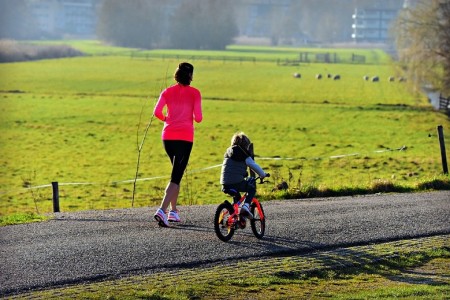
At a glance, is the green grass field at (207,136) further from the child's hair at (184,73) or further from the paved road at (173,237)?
the child's hair at (184,73)

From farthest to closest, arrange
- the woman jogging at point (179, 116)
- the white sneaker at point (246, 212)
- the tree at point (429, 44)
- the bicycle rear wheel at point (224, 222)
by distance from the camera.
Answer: the tree at point (429, 44) → the woman jogging at point (179, 116) → the white sneaker at point (246, 212) → the bicycle rear wheel at point (224, 222)

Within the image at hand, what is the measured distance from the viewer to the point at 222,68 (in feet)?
402

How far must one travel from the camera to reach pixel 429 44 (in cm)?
6378

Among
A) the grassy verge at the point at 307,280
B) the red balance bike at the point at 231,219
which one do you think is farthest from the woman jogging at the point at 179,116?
the grassy verge at the point at 307,280

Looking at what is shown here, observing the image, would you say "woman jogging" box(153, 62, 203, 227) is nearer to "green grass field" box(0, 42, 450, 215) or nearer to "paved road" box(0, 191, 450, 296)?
"paved road" box(0, 191, 450, 296)

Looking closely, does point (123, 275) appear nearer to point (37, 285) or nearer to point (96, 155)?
point (37, 285)

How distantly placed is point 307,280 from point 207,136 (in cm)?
3687

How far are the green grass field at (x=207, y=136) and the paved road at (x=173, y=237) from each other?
2694 millimetres

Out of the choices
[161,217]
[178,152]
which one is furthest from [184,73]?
[161,217]

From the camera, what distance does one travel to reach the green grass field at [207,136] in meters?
27.5

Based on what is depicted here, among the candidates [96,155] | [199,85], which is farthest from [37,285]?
[199,85]

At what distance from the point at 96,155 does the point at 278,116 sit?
20.9 metres

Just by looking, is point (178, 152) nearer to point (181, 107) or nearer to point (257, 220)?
point (181, 107)

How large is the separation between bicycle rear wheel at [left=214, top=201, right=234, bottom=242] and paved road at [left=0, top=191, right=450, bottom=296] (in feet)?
0.41
